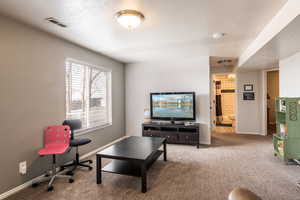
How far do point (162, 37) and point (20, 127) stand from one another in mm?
2648

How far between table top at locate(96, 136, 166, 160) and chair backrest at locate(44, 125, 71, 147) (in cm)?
67

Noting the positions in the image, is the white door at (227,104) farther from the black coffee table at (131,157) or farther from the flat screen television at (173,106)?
the black coffee table at (131,157)

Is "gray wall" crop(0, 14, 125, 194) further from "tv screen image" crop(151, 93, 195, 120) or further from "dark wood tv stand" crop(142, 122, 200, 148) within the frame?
"tv screen image" crop(151, 93, 195, 120)

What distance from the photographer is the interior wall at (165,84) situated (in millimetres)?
Answer: 4262

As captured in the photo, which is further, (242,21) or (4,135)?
(242,21)

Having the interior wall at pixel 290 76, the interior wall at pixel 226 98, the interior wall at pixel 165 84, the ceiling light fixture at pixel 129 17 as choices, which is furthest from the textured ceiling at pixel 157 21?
the interior wall at pixel 226 98

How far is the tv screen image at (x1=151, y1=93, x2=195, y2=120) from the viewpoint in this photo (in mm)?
4211

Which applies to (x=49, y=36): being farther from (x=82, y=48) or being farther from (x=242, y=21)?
(x=242, y=21)

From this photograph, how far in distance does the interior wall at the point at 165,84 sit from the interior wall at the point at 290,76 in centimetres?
162

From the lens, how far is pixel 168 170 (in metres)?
2.74

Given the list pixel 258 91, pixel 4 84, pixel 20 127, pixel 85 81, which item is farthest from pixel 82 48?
pixel 258 91

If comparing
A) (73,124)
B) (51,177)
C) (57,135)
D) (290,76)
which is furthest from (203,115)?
(51,177)

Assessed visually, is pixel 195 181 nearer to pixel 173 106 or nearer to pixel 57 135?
pixel 173 106

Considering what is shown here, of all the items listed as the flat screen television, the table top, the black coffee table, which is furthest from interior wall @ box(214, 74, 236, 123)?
the black coffee table
